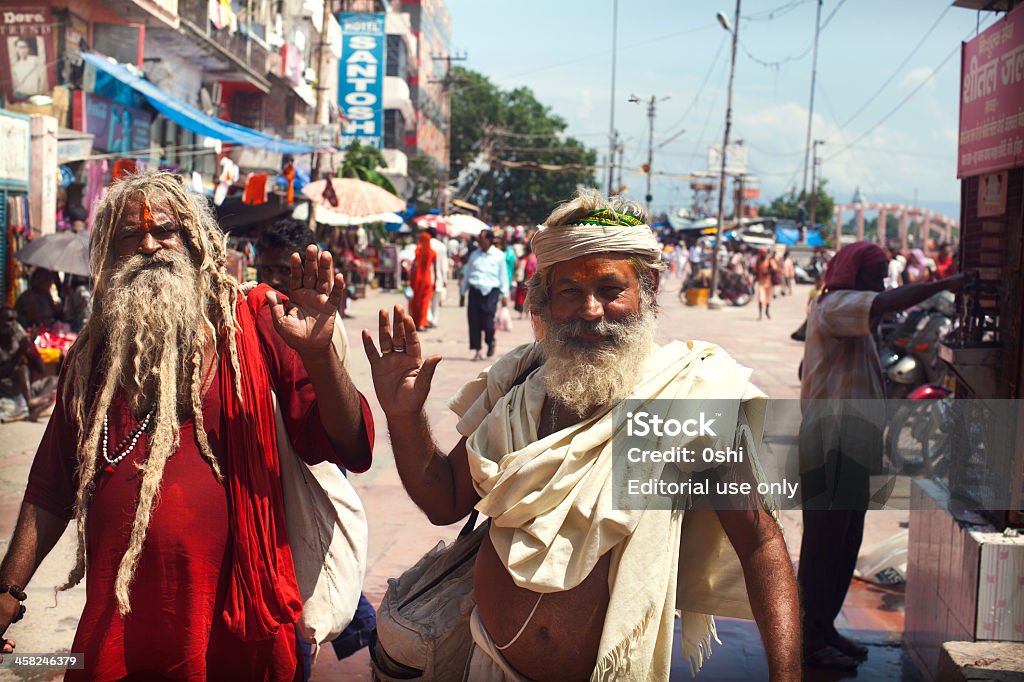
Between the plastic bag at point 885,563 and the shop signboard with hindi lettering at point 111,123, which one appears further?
the shop signboard with hindi lettering at point 111,123

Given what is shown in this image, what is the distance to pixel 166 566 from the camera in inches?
92.8

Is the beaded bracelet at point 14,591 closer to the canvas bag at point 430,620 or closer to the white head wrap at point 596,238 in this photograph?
the canvas bag at point 430,620

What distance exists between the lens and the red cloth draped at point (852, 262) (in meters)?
4.54

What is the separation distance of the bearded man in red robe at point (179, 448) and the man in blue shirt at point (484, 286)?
35.5 feet

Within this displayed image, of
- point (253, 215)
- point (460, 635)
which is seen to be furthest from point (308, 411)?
point (253, 215)

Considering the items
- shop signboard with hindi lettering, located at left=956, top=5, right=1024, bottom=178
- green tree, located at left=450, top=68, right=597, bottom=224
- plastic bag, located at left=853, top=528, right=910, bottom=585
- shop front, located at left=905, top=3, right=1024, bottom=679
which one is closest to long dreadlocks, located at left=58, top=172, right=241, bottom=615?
shop front, located at left=905, top=3, right=1024, bottom=679

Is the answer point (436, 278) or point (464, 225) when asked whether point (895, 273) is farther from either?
point (464, 225)

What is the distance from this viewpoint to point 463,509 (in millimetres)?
2393

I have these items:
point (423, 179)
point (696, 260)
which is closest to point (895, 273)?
point (696, 260)

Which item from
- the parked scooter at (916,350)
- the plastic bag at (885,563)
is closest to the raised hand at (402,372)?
the plastic bag at (885,563)

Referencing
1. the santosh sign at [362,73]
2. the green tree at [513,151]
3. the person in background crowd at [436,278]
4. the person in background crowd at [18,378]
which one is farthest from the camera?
the green tree at [513,151]

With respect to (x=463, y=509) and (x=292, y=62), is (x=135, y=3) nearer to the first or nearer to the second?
(x=292, y=62)

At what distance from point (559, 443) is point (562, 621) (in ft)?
1.26

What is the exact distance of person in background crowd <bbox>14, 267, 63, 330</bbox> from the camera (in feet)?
30.7
